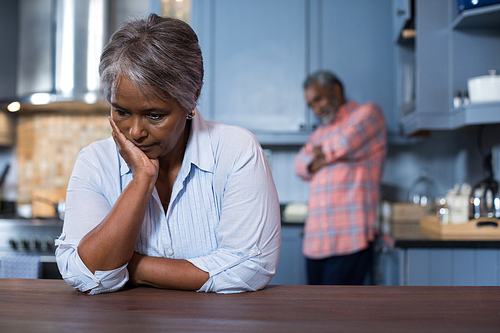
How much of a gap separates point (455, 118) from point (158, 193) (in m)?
1.51

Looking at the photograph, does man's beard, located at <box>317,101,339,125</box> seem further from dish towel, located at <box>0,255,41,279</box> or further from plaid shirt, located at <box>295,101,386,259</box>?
dish towel, located at <box>0,255,41,279</box>

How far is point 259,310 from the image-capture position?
0.75 meters

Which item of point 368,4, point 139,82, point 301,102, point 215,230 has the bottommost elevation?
point 215,230

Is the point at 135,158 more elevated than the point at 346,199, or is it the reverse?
the point at 135,158

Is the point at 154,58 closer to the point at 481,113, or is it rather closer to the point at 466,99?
the point at 481,113

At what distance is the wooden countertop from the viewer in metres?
0.67

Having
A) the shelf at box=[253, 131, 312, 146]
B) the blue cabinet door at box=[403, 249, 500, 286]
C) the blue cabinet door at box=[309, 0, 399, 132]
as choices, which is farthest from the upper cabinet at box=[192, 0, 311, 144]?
the blue cabinet door at box=[403, 249, 500, 286]

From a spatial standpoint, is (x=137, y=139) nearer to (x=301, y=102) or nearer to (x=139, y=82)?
(x=139, y=82)

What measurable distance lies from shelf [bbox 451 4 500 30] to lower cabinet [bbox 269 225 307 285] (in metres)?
1.41

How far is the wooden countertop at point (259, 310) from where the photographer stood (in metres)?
0.67

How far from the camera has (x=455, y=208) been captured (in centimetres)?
193

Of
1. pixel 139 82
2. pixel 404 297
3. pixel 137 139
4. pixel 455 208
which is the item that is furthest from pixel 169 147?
pixel 455 208

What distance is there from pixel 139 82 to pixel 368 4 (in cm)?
243

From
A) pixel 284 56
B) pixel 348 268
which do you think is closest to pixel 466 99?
pixel 348 268
